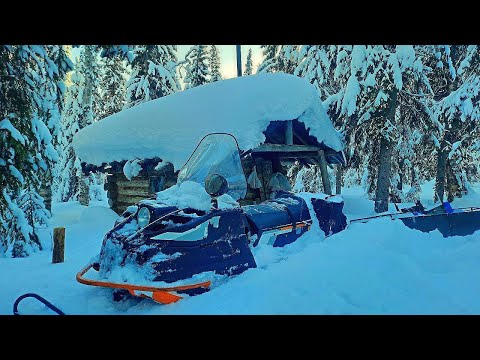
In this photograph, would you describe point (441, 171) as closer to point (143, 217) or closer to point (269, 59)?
point (143, 217)

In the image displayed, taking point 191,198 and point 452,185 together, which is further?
point 452,185

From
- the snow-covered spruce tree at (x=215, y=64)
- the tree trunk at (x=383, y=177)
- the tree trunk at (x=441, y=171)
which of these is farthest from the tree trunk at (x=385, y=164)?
the snow-covered spruce tree at (x=215, y=64)

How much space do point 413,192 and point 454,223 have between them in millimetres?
12531

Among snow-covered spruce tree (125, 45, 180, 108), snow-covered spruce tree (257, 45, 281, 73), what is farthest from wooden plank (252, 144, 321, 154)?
snow-covered spruce tree (125, 45, 180, 108)

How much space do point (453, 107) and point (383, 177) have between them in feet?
11.1

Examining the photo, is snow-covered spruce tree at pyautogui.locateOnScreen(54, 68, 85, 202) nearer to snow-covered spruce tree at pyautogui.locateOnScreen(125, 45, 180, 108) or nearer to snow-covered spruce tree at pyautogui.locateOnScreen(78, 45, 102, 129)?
snow-covered spruce tree at pyautogui.locateOnScreen(78, 45, 102, 129)

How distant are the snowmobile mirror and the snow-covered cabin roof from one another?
3.76 meters

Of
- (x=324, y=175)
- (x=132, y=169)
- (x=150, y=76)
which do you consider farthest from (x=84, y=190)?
(x=324, y=175)

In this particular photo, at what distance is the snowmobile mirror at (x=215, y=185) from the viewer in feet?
17.6

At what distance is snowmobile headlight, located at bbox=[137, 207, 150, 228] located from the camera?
478 centimetres

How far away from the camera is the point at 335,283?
3.81m
